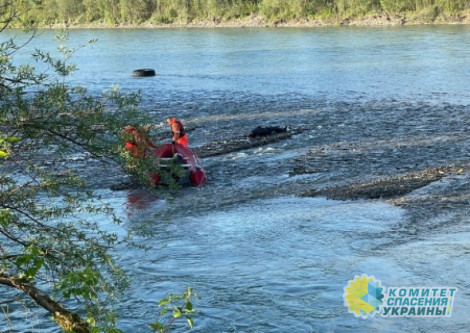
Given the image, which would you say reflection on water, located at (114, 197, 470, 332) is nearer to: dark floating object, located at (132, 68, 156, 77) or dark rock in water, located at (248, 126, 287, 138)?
dark rock in water, located at (248, 126, 287, 138)

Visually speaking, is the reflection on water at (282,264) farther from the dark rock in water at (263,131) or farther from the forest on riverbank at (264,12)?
the forest on riverbank at (264,12)

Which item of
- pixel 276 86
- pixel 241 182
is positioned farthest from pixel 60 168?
pixel 276 86

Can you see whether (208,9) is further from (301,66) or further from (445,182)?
(445,182)

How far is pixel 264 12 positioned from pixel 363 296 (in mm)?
60263

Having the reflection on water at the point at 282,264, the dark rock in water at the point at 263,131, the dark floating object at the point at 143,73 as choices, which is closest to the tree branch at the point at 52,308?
the reflection on water at the point at 282,264

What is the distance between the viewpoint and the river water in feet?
33.2

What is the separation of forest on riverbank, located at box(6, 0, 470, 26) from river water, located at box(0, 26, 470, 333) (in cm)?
2653

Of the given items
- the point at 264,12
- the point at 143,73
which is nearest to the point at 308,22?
the point at 264,12

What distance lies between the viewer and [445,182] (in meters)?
14.7

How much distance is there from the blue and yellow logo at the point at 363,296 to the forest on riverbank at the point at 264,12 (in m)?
43.3

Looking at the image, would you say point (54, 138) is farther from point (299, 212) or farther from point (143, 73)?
point (143, 73)

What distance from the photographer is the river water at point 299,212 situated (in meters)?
10.1

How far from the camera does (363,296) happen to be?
35.6 ft

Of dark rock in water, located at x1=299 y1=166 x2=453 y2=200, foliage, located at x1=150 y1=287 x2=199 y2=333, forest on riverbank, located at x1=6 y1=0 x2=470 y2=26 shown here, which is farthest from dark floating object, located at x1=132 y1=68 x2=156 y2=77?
foliage, located at x1=150 y1=287 x2=199 y2=333
